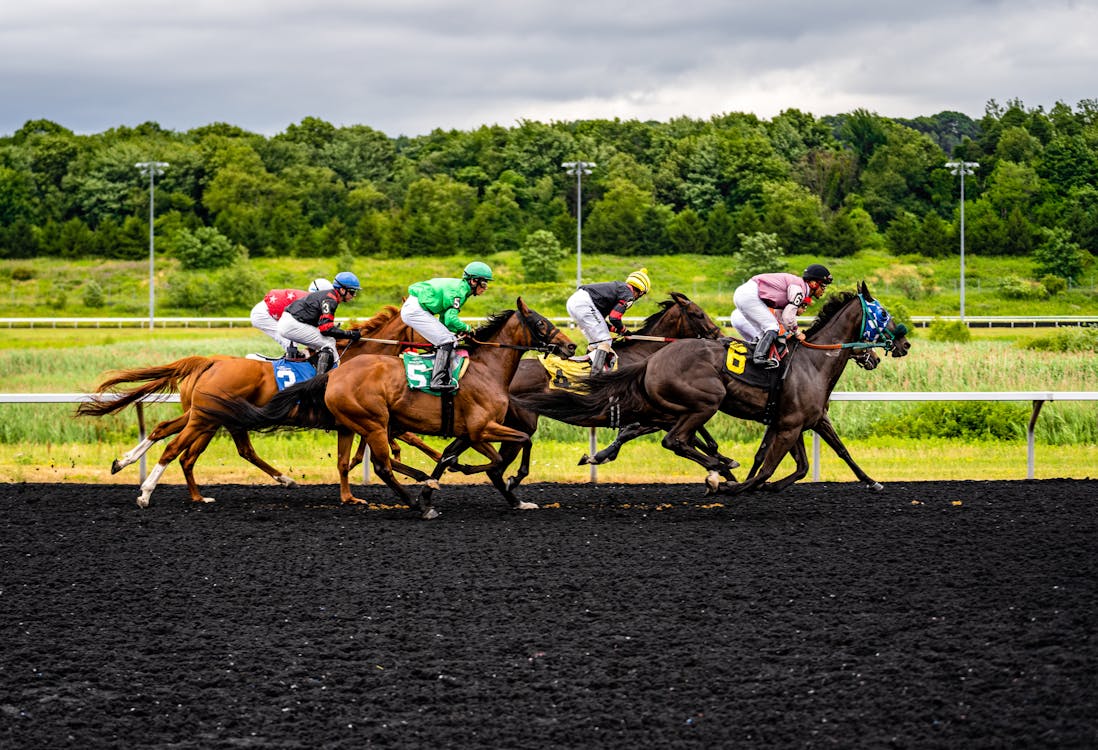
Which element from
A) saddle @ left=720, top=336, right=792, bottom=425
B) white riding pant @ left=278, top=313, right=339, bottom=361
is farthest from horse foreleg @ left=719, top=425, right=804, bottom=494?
white riding pant @ left=278, top=313, right=339, bottom=361

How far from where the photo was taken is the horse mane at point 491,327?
29.7 ft

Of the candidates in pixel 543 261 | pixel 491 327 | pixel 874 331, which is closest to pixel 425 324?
pixel 491 327

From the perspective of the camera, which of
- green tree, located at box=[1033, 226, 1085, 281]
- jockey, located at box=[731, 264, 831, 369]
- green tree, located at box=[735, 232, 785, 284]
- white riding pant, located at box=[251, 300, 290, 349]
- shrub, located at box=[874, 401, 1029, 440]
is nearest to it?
jockey, located at box=[731, 264, 831, 369]

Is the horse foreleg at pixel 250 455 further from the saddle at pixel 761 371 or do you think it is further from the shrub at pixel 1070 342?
the shrub at pixel 1070 342

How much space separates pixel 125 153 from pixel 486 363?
53677 mm

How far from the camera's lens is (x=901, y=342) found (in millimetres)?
9492

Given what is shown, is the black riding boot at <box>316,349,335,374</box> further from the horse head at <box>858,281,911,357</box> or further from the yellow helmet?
the horse head at <box>858,281,911,357</box>

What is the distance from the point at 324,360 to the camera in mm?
9602

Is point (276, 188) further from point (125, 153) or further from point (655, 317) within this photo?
point (655, 317)

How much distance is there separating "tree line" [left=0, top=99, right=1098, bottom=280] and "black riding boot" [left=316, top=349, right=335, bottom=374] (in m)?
35.8

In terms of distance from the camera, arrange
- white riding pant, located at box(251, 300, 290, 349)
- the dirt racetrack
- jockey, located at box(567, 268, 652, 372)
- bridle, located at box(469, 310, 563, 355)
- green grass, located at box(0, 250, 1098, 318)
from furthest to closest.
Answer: green grass, located at box(0, 250, 1098, 318), white riding pant, located at box(251, 300, 290, 349), jockey, located at box(567, 268, 652, 372), bridle, located at box(469, 310, 563, 355), the dirt racetrack

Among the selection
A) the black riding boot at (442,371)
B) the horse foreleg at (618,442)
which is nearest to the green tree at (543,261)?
the horse foreleg at (618,442)

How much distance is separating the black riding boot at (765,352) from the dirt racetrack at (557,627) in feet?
3.33

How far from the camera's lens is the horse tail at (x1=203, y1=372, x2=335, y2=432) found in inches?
359
